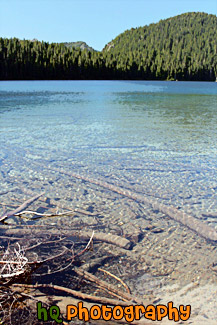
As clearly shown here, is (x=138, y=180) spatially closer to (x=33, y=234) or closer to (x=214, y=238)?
(x=214, y=238)

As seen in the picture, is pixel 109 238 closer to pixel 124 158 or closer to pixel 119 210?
pixel 119 210

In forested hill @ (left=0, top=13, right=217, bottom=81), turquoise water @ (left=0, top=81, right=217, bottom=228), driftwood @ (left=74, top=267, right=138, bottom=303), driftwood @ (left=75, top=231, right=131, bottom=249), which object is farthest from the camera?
forested hill @ (left=0, top=13, right=217, bottom=81)

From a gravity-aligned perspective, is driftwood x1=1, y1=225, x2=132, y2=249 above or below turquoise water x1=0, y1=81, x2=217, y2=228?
below

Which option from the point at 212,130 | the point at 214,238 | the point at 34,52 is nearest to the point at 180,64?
the point at 34,52

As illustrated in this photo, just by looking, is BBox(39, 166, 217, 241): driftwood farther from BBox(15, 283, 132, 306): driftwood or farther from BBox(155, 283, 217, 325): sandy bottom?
BBox(15, 283, 132, 306): driftwood

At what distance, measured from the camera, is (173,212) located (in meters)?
4.96

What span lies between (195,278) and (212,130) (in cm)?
1075

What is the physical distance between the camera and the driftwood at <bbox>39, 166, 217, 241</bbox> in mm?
4279

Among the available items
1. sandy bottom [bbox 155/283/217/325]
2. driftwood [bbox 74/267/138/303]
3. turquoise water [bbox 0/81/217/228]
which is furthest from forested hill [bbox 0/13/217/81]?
sandy bottom [bbox 155/283/217/325]

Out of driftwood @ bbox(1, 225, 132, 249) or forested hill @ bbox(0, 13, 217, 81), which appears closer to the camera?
driftwood @ bbox(1, 225, 132, 249)

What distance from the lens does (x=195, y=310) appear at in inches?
110

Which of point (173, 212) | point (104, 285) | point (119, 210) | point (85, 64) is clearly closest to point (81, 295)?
point (104, 285)

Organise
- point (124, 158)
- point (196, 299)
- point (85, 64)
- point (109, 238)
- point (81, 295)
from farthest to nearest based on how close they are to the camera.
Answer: point (85, 64) < point (124, 158) < point (109, 238) < point (196, 299) < point (81, 295)

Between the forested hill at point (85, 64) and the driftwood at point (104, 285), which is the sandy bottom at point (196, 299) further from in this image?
the forested hill at point (85, 64)
